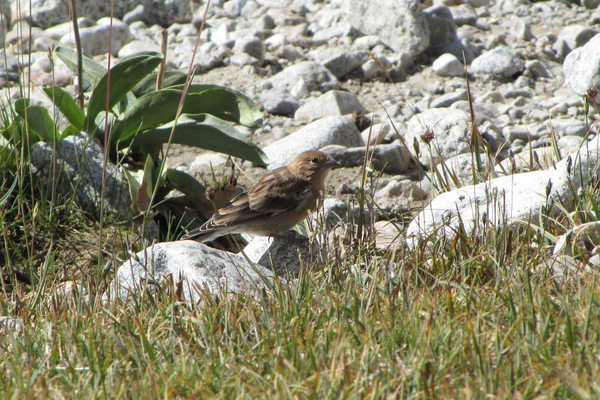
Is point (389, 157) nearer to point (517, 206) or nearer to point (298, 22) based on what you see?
point (517, 206)

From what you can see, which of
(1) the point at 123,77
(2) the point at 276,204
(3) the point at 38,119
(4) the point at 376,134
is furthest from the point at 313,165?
(3) the point at 38,119

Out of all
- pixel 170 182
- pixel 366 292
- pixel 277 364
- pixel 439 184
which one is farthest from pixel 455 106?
pixel 277 364

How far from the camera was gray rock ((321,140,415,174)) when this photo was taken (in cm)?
656

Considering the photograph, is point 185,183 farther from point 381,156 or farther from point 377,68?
point 377,68

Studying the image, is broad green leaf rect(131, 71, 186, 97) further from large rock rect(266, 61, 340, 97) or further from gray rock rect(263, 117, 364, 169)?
large rock rect(266, 61, 340, 97)

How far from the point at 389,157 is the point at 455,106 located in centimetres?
115

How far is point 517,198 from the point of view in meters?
4.67

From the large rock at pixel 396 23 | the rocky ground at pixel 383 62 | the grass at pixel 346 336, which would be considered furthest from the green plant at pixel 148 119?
the large rock at pixel 396 23

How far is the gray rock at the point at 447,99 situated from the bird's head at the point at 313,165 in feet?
6.61

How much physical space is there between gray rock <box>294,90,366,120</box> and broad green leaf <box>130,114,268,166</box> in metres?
2.15

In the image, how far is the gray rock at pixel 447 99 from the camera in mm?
7500

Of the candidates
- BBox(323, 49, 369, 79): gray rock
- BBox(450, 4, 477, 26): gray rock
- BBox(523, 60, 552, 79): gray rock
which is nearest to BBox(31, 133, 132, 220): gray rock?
BBox(323, 49, 369, 79): gray rock

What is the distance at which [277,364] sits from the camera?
2.82 m

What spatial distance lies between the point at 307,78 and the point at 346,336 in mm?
5353
